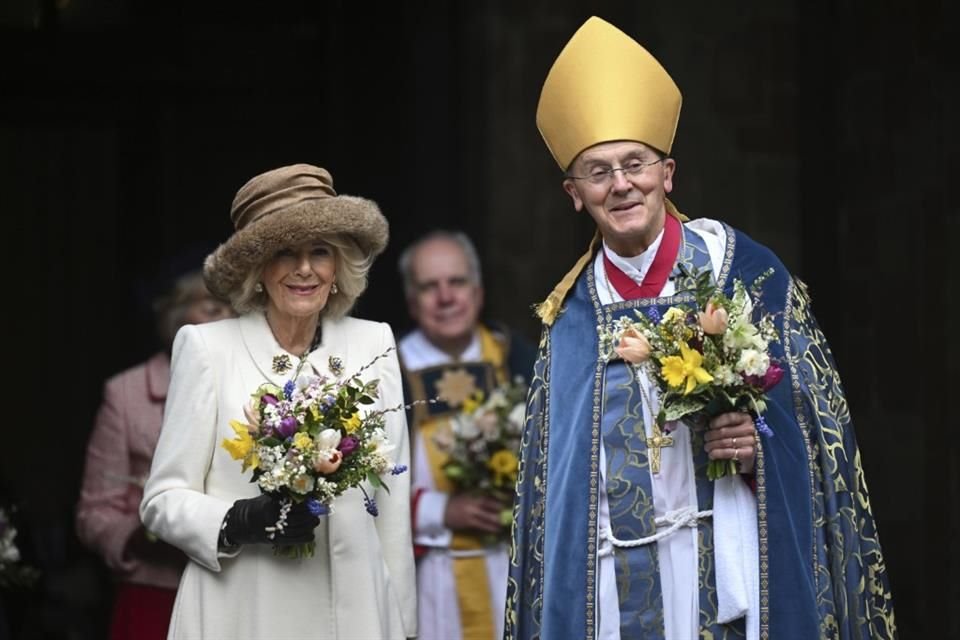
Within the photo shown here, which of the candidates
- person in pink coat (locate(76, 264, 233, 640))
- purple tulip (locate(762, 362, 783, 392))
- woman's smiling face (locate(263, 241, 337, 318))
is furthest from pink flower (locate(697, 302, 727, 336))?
person in pink coat (locate(76, 264, 233, 640))

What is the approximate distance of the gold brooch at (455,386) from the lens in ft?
24.7

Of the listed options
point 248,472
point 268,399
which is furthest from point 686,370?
point 248,472

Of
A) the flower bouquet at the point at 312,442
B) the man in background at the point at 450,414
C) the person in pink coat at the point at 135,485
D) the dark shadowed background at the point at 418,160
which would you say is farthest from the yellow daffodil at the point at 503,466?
the flower bouquet at the point at 312,442

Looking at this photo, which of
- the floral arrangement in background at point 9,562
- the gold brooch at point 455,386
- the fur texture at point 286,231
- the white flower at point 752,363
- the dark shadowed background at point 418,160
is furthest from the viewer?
the dark shadowed background at point 418,160

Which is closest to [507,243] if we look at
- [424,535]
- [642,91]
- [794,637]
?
[424,535]

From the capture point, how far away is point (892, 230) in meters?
7.77

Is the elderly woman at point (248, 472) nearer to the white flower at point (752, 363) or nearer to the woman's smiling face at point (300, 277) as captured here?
the woman's smiling face at point (300, 277)

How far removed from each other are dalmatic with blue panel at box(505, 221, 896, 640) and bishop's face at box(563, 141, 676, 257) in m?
0.15

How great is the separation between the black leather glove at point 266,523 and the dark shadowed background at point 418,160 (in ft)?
7.78

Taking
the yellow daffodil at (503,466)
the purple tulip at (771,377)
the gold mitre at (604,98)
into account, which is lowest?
the purple tulip at (771,377)

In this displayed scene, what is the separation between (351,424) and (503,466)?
2.04 metres

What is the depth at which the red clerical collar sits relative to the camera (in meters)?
5.57

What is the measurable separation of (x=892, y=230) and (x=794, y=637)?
2.83 metres

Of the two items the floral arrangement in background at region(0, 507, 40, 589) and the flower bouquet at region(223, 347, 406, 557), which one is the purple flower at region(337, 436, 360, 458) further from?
the floral arrangement in background at region(0, 507, 40, 589)
